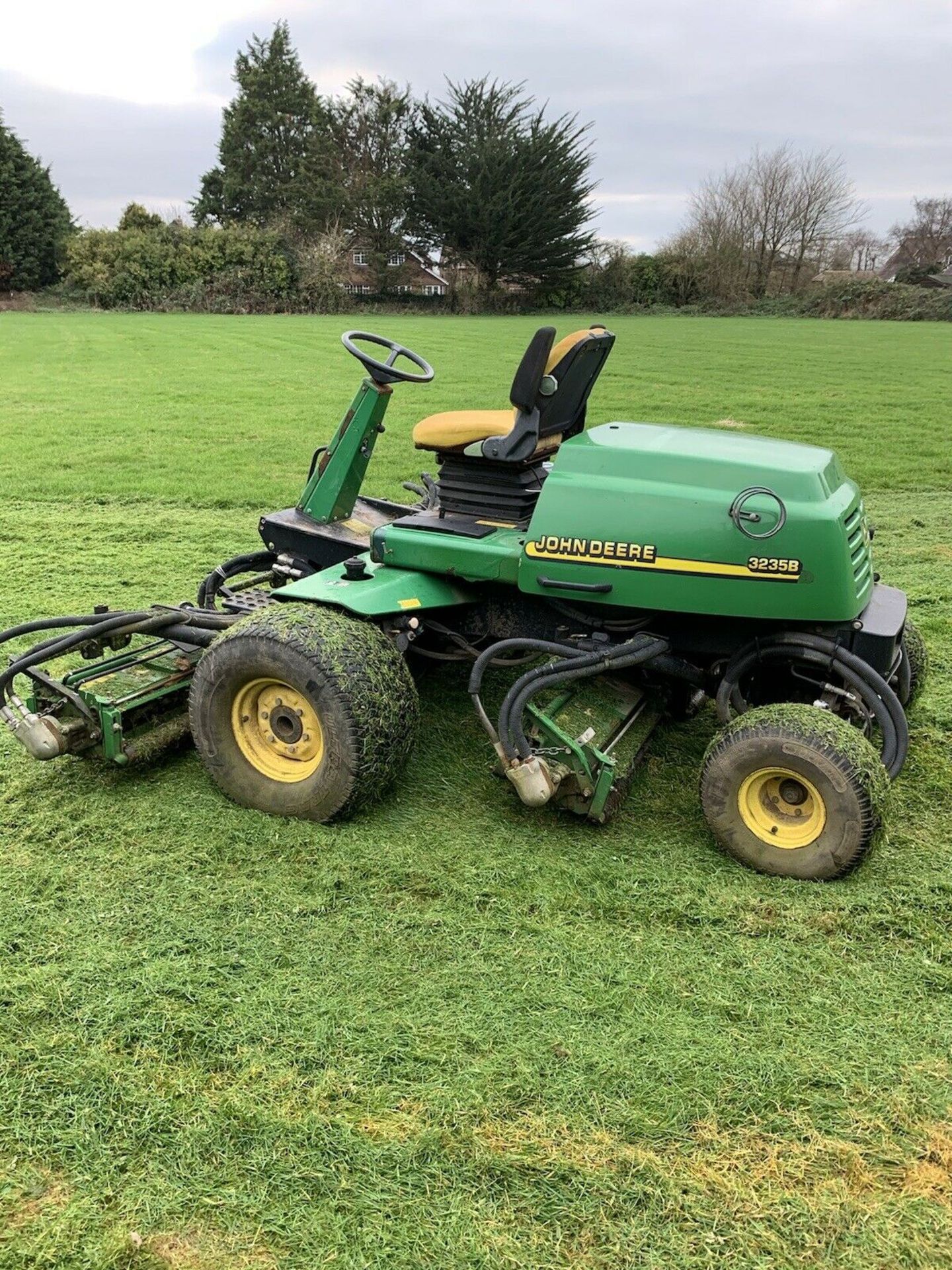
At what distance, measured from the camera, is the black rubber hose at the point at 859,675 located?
309 centimetres

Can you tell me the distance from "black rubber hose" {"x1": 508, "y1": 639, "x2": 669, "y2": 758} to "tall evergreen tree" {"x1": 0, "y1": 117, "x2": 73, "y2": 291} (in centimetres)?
4471

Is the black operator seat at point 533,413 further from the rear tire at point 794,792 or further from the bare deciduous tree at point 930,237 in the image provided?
the bare deciduous tree at point 930,237

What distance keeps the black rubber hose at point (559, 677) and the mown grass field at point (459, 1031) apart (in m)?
0.33

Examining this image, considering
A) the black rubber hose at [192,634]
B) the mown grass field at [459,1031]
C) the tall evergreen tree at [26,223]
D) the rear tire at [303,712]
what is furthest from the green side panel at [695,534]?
the tall evergreen tree at [26,223]

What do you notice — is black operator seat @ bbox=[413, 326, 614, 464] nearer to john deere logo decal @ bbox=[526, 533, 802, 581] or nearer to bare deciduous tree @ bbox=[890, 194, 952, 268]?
john deere logo decal @ bbox=[526, 533, 802, 581]

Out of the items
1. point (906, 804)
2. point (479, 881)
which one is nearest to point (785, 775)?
point (906, 804)

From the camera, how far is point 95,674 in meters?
3.63

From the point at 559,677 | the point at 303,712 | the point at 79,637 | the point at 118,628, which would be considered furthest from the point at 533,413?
the point at 79,637

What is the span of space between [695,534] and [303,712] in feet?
4.57

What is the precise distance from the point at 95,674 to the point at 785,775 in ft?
7.96

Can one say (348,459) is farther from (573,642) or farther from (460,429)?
(573,642)

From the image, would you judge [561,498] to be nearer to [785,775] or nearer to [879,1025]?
[785,775]

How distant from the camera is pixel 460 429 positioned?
11.6 feet

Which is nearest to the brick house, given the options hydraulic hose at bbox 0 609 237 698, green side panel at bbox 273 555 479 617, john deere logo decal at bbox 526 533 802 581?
hydraulic hose at bbox 0 609 237 698
